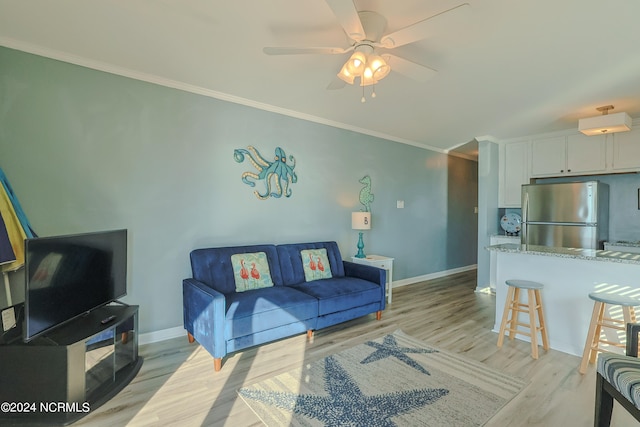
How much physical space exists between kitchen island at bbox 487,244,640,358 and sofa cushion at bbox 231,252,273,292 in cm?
252

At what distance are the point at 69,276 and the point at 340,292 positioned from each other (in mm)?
2210

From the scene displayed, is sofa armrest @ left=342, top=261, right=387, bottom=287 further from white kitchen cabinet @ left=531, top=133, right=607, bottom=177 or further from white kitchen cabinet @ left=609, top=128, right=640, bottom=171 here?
white kitchen cabinet @ left=609, top=128, right=640, bottom=171

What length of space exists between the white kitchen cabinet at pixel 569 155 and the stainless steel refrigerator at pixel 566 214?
37 cm

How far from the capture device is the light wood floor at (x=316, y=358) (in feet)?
6.04

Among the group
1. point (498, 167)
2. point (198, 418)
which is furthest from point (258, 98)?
point (498, 167)

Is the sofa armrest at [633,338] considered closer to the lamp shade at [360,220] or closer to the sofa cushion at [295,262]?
the sofa cushion at [295,262]

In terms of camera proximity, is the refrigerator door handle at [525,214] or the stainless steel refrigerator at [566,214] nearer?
the stainless steel refrigerator at [566,214]

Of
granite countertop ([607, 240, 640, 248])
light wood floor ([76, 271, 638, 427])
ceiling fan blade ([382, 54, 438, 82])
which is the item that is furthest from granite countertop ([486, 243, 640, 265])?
ceiling fan blade ([382, 54, 438, 82])

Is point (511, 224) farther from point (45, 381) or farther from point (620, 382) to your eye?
point (45, 381)

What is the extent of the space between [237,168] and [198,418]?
2.33 metres

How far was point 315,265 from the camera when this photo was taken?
360 cm

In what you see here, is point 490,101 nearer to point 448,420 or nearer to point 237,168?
point 237,168

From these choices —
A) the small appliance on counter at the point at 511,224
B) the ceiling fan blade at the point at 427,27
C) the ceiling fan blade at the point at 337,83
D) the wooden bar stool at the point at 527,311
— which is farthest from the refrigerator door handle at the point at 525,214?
the ceiling fan blade at the point at 427,27

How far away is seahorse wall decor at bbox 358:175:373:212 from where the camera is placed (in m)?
4.57
